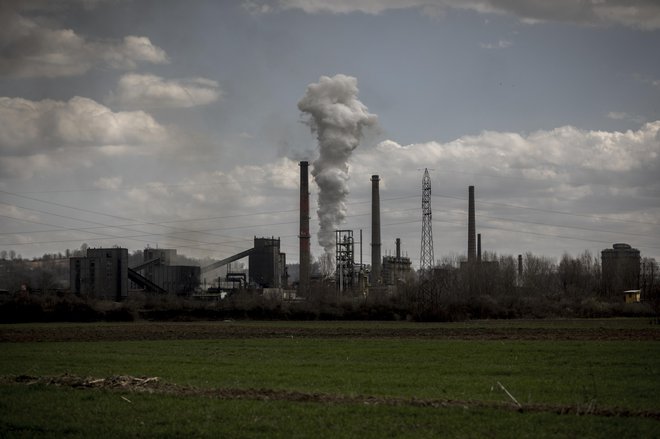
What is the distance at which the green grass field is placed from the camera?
12.6 metres

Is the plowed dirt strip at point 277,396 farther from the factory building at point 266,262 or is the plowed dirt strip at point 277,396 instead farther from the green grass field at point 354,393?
the factory building at point 266,262

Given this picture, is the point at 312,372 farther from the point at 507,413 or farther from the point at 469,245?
the point at 469,245

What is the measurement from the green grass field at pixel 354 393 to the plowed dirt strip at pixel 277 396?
6cm

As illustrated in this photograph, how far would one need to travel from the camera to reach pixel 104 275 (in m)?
83.3

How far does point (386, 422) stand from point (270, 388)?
16.4ft

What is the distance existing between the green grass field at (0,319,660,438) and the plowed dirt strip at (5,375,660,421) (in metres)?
0.06

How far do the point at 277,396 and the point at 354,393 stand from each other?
1.61 metres

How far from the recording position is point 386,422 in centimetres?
1288

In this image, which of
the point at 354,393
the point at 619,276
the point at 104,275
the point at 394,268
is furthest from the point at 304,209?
the point at 354,393

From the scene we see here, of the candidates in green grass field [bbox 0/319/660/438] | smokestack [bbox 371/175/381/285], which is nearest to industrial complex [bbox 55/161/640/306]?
smokestack [bbox 371/175/381/285]

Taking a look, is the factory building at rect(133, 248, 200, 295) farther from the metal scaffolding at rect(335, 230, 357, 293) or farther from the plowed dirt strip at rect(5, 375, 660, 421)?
the plowed dirt strip at rect(5, 375, 660, 421)

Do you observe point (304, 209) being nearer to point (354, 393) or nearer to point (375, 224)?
point (375, 224)

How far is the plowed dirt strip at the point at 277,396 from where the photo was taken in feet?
44.8

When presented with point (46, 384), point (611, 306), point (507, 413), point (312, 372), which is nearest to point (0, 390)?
point (46, 384)
